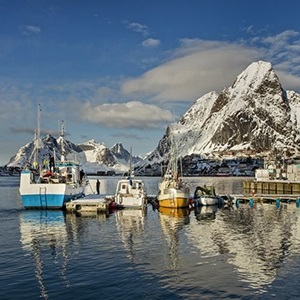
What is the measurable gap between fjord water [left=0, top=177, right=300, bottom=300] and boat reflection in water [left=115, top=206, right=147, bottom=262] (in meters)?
0.09

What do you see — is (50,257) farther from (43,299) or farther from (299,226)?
(299,226)

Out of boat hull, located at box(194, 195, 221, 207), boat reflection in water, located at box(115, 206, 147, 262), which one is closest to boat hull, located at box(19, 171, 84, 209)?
boat reflection in water, located at box(115, 206, 147, 262)

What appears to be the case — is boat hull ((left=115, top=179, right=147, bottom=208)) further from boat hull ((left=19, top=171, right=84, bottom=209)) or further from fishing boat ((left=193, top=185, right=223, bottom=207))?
fishing boat ((left=193, top=185, right=223, bottom=207))

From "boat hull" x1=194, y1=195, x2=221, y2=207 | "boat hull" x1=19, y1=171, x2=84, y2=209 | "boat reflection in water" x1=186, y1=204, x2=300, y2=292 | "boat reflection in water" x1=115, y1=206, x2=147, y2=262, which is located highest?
"boat hull" x1=19, y1=171, x2=84, y2=209

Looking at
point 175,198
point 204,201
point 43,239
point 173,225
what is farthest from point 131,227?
point 204,201

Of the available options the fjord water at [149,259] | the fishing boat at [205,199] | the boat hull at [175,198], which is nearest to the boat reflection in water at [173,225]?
the fjord water at [149,259]

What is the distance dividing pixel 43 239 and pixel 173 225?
15998 millimetres

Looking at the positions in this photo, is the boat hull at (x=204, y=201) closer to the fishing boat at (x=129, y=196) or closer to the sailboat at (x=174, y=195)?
the sailboat at (x=174, y=195)

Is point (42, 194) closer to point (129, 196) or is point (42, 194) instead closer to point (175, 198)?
point (129, 196)

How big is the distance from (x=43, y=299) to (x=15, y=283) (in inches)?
142

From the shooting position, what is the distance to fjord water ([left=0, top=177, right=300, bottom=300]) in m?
23.4

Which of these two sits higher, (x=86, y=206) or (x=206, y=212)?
(x=86, y=206)

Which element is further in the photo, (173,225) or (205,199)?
(205,199)

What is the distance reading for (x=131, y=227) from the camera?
47656mm
